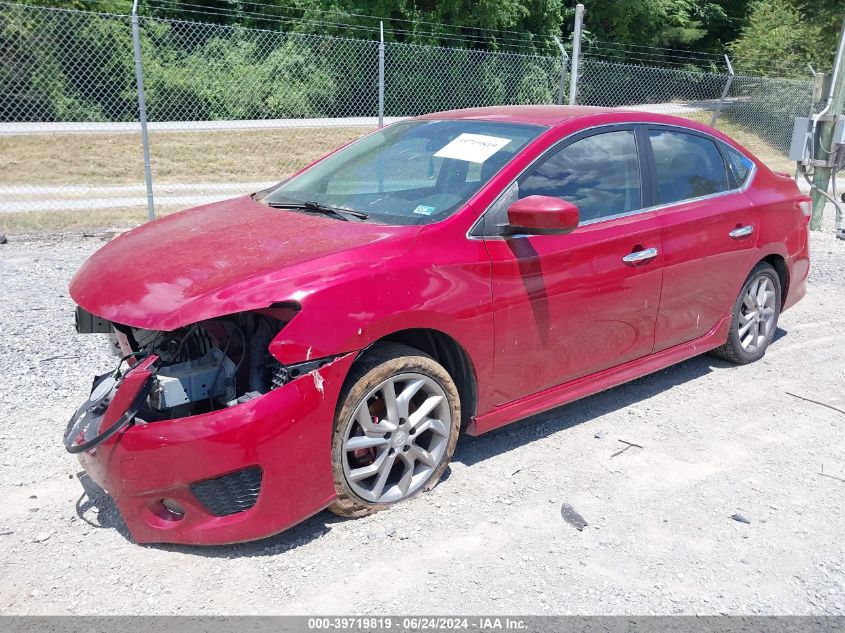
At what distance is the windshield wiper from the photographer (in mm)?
3809

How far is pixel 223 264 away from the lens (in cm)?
328

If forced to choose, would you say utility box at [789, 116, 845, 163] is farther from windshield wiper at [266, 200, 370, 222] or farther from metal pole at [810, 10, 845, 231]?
windshield wiper at [266, 200, 370, 222]

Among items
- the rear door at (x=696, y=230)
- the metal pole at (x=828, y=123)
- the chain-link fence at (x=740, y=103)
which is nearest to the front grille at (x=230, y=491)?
the rear door at (x=696, y=230)

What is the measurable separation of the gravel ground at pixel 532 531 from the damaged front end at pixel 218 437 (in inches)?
8.6

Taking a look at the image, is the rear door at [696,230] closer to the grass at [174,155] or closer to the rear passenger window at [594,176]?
the rear passenger window at [594,176]

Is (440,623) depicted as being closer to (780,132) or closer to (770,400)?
(770,400)

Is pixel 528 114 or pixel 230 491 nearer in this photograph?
pixel 230 491

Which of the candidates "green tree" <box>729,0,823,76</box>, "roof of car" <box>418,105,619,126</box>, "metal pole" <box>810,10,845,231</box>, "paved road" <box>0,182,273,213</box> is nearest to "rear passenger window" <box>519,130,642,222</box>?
"roof of car" <box>418,105,619,126</box>

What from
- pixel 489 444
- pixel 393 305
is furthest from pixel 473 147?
pixel 489 444

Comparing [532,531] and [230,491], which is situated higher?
[230,491]

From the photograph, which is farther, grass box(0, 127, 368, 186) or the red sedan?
grass box(0, 127, 368, 186)

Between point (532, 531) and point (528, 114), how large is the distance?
230cm

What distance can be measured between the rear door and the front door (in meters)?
0.14

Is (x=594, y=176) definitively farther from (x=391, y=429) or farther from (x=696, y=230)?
(x=391, y=429)
